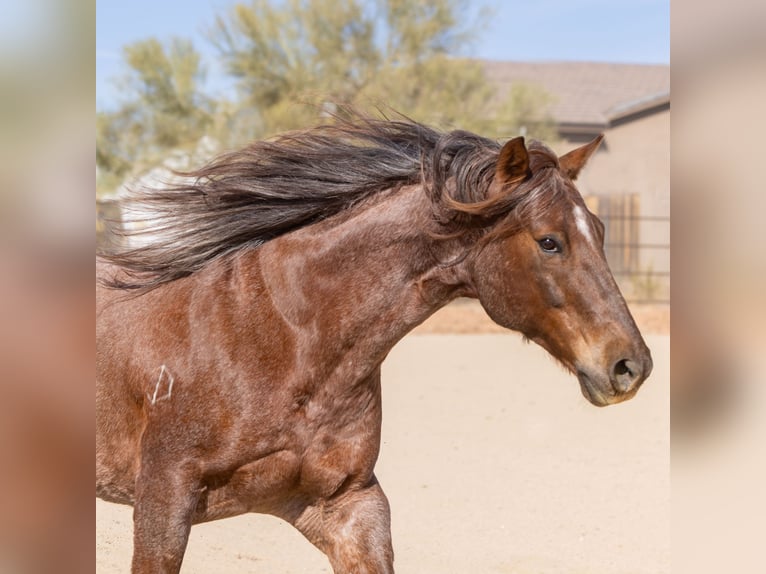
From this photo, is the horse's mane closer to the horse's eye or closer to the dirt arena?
the horse's eye

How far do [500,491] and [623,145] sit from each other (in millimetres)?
23050

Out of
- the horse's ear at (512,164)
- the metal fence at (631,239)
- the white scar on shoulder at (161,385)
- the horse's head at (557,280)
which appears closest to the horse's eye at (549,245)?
the horse's head at (557,280)

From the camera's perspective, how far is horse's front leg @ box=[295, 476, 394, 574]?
9.83 ft

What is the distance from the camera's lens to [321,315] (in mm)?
2922

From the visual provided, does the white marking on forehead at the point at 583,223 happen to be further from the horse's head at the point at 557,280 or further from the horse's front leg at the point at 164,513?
the horse's front leg at the point at 164,513

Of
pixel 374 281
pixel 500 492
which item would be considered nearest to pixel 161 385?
pixel 374 281

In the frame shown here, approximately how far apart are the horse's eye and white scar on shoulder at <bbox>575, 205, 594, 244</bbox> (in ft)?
0.28
